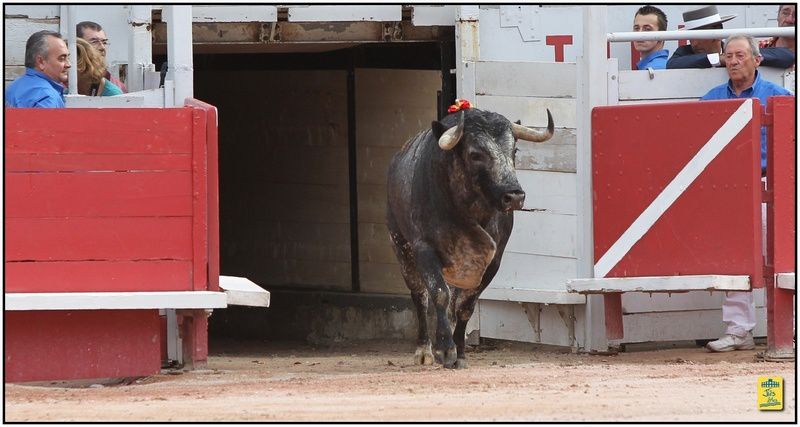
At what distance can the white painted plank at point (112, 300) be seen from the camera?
805 centimetres

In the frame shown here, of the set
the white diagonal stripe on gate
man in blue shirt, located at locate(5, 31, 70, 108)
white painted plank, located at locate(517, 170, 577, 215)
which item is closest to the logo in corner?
the white diagonal stripe on gate

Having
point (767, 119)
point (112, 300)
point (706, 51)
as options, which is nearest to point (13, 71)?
point (112, 300)

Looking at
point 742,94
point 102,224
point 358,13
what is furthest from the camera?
point 358,13

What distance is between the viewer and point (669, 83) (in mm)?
9484

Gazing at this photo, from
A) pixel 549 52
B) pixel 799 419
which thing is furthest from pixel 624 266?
pixel 799 419

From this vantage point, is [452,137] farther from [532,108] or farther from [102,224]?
[102,224]

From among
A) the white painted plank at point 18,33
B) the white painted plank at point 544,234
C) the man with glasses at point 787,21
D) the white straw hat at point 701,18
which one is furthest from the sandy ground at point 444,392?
the white painted plank at point 18,33

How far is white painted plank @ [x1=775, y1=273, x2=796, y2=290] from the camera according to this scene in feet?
28.1

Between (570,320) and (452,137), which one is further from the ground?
(452,137)

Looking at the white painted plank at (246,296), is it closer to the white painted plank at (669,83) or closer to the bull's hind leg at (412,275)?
the bull's hind leg at (412,275)

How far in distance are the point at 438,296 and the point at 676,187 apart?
5.37 ft

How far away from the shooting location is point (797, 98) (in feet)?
28.8

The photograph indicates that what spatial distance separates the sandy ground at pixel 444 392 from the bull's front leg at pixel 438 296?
93mm

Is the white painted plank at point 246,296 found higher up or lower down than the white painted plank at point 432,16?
lower down
